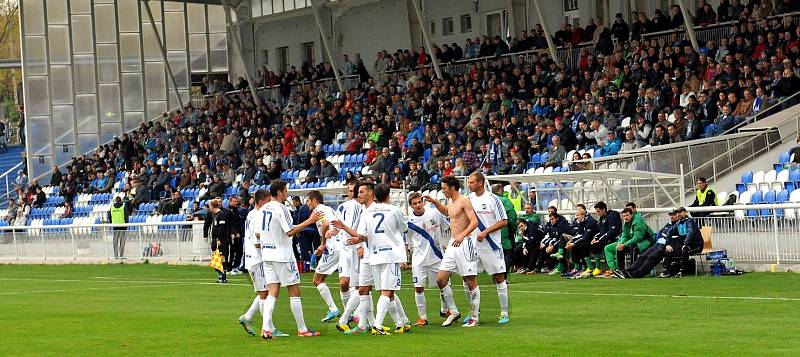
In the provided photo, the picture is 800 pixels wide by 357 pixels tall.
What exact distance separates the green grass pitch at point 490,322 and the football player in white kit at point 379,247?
16.3 inches

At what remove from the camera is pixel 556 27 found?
43.8m

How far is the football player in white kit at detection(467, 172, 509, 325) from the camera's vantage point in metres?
16.1

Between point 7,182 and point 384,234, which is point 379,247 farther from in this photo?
point 7,182

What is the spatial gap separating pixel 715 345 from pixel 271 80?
41408mm

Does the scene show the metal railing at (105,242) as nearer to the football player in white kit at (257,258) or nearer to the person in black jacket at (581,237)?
the person in black jacket at (581,237)

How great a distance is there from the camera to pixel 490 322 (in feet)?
53.5

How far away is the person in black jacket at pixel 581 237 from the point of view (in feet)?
81.1

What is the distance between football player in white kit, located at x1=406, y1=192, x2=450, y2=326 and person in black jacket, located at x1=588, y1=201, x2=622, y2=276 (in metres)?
8.08

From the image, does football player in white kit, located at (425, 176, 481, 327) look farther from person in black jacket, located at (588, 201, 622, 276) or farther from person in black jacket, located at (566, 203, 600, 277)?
person in black jacket, located at (566, 203, 600, 277)

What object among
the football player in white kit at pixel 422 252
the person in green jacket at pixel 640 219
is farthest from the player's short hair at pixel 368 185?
the person in green jacket at pixel 640 219

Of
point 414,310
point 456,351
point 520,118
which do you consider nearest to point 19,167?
point 520,118

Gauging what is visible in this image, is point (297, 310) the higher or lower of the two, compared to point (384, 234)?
lower

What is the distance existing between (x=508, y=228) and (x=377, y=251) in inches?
388

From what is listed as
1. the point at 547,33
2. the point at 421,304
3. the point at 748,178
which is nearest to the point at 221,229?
the point at 748,178
